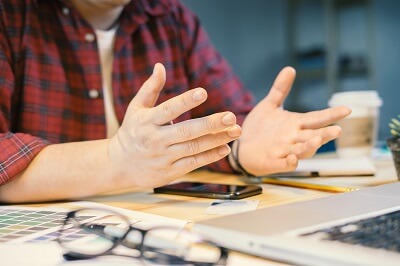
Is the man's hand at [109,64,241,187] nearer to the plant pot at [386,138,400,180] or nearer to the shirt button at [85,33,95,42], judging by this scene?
the plant pot at [386,138,400,180]

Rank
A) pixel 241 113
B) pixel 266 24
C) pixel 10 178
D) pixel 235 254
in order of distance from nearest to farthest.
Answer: pixel 235 254
pixel 10 178
pixel 241 113
pixel 266 24

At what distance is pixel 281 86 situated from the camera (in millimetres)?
1093

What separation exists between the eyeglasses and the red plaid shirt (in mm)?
331

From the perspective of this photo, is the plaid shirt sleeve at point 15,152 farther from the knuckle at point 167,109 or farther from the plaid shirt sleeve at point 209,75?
the plaid shirt sleeve at point 209,75

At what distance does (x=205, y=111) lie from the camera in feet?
4.76

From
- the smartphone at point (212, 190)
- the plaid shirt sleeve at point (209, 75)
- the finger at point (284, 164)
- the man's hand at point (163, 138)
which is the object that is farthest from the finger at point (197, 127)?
the plaid shirt sleeve at point (209, 75)

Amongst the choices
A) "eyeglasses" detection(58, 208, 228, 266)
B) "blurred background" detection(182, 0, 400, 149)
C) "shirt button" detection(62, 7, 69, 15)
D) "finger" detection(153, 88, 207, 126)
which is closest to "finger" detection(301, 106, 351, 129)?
"finger" detection(153, 88, 207, 126)

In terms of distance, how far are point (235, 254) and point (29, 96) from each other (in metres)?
0.75

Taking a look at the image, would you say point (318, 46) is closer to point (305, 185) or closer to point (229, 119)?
point (305, 185)

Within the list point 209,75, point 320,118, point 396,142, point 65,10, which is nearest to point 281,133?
point 320,118

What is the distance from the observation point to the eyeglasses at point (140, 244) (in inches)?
21.7

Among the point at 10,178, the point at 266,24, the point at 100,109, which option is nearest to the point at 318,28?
the point at 266,24

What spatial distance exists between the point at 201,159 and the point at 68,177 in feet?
0.75

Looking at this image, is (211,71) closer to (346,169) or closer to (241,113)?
(241,113)
